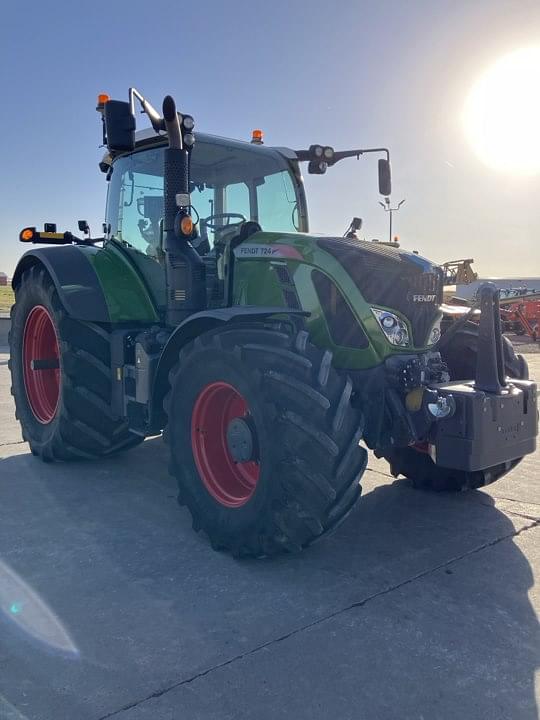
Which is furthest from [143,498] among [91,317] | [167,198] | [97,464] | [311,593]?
→ [167,198]

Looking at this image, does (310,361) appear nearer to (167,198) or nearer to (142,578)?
(142,578)

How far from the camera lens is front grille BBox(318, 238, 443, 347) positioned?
138 inches

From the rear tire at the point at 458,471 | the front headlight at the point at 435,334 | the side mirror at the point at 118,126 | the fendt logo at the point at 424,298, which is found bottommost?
the rear tire at the point at 458,471

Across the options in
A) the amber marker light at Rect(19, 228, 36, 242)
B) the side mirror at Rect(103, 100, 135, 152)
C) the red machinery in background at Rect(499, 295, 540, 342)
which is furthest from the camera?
the red machinery in background at Rect(499, 295, 540, 342)

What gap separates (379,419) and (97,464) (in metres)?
2.74

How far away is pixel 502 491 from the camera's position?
463cm

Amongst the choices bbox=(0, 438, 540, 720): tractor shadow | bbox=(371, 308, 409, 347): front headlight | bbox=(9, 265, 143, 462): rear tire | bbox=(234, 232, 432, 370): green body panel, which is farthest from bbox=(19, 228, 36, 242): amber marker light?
bbox=(371, 308, 409, 347): front headlight

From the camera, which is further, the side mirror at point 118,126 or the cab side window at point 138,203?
the cab side window at point 138,203

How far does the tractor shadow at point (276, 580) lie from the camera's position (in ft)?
8.32

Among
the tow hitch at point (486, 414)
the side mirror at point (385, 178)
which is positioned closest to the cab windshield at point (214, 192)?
the side mirror at point (385, 178)

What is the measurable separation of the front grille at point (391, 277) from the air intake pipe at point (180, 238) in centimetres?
96

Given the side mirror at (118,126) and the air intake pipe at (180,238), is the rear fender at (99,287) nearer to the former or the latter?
the air intake pipe at (180,238)

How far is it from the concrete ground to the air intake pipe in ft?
4.47

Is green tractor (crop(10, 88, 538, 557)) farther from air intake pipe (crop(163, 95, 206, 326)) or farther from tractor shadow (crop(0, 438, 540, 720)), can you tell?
tractor shadow (crop(0, 438, 540, 720))
